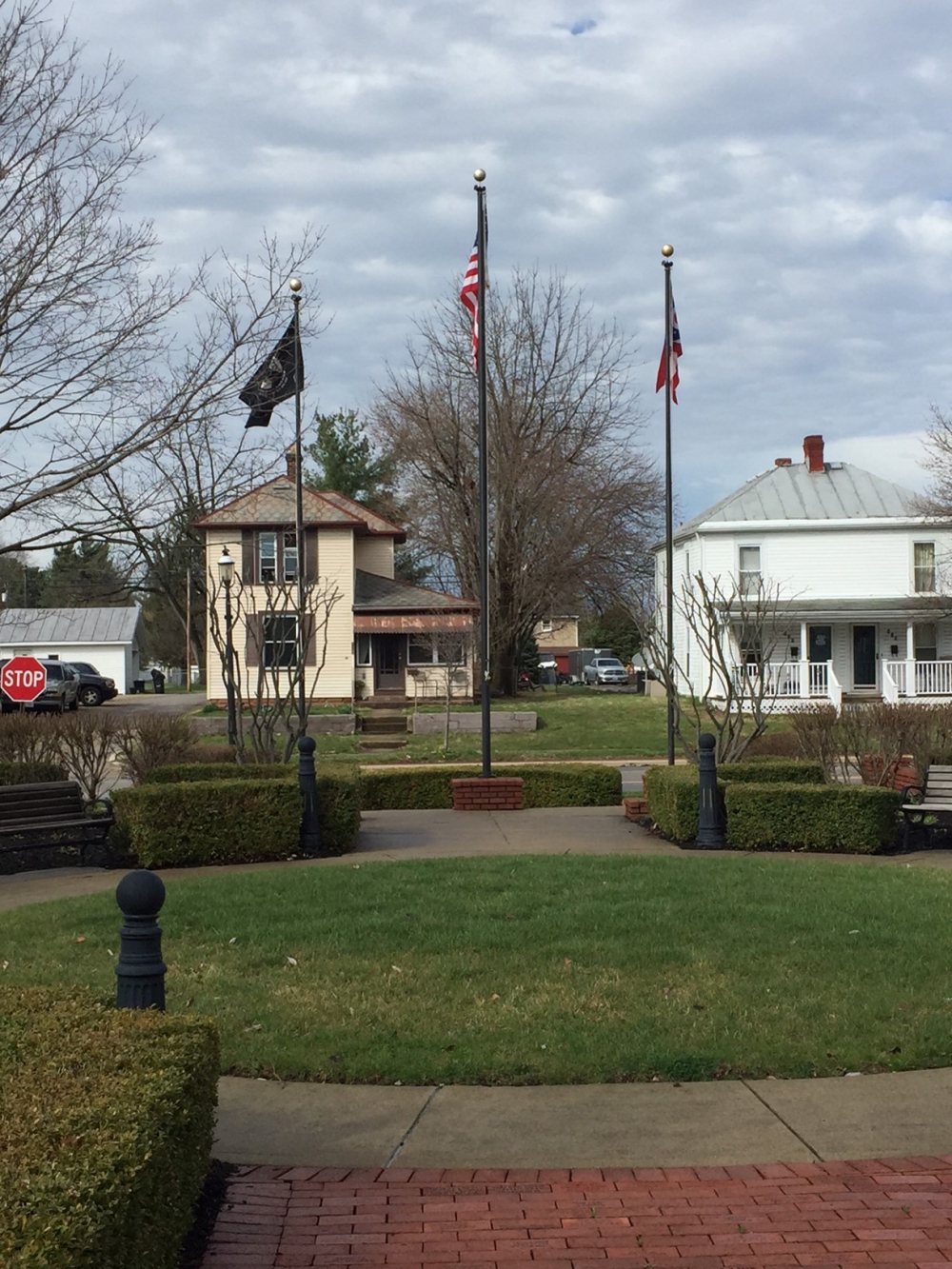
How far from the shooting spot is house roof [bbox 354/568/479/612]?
139 feet

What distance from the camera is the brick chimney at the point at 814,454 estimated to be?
4278 centimetres

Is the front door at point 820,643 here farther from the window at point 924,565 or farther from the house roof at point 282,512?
the house roof at point 282,512

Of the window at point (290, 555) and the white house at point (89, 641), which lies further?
the white house at point (89, 641)

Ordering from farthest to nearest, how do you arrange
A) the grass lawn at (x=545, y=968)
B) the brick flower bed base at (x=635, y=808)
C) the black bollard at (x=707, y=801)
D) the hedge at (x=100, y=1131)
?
the brick flower bed base at (x=635, y=808), the black bollard at (x=707, y=801), the grass lawn at (x=545, y=968), the hedge at (x=100, y=1131)

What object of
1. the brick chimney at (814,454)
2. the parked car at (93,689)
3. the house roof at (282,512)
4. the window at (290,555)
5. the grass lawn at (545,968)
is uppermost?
the brick chimney at (814,454)

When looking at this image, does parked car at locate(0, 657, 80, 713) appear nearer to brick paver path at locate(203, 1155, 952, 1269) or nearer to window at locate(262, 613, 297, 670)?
window at locate(262, 613, 297, 670)

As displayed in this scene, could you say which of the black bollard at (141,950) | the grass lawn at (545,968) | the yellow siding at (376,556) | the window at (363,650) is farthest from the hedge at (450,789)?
the yellow siding at (376,556)

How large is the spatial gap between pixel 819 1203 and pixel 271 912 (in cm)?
533

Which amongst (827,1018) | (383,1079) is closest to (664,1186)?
(383,1079)

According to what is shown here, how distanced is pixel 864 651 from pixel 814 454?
700 centimetres

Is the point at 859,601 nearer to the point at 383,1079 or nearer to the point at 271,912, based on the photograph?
the point at 271,912

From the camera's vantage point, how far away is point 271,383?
1406 centimetres

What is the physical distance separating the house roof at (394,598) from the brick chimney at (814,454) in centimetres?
1214

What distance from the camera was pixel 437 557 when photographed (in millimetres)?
50906
